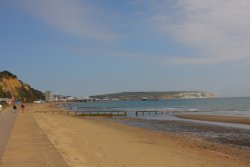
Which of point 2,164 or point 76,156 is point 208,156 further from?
point 2,164

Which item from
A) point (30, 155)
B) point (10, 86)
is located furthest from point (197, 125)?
point (10, 86)

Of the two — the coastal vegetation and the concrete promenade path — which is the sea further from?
the coastal vegetation

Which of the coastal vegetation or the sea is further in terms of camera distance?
the coastal vegetation

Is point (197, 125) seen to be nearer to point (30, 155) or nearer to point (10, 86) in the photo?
point (30, 155)

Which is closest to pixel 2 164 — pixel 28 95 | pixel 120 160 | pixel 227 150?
pixel 120 160

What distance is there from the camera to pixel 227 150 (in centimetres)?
1998

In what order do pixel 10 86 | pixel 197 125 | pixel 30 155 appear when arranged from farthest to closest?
pixel 10 86 < pixel 197 125 < pixel 30 155

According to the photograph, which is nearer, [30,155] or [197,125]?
[30,155]

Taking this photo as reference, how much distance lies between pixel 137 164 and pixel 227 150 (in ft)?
27.4

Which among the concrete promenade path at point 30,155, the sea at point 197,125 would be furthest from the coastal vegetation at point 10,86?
the concrete promenade path at point 30,155

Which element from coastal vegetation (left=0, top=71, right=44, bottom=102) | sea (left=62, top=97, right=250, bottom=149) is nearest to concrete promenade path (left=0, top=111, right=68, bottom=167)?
sea (left=62, top=97, right=250, bottom=149)

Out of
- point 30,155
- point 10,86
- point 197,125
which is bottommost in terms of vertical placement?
point 197,125

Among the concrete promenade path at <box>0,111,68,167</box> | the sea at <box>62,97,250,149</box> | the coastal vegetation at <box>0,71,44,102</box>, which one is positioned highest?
the coastal vegetation at <box>0,71,44,102</box>

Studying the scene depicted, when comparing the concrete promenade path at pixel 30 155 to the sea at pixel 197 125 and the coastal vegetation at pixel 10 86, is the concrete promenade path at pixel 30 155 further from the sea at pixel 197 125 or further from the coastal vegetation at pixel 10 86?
the coastal vegetation at pixel 10 86
